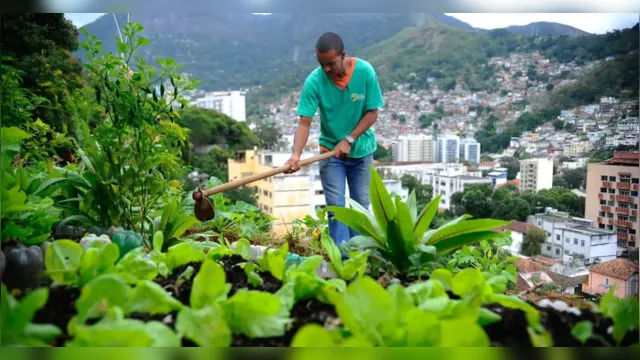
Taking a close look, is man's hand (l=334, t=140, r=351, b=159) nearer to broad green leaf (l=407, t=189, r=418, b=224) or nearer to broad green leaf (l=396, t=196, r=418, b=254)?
broad green leaf (l=407, t=189, r=418, b=224)

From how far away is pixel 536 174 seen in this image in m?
4.87

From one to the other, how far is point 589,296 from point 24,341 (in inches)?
55.3

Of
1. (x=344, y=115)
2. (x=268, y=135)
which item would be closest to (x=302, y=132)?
(x=344, y=115)

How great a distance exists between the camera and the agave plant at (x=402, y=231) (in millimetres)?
1434

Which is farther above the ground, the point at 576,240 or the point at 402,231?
the point at 402,231

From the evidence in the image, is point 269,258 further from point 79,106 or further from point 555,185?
point 555,185

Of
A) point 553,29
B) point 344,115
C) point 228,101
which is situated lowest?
point 344,115

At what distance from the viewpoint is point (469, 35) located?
6.55 metres

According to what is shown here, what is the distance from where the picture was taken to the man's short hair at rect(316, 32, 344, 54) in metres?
2.26

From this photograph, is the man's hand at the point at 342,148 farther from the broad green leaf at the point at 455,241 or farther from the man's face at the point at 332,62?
the broad green leaf at the point at 455,241

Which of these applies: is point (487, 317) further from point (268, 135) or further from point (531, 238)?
point (268, 135)

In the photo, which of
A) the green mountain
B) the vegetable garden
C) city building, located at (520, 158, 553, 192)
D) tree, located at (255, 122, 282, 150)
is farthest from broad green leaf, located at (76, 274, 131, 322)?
tree, located at (255, 122, 282, 150)

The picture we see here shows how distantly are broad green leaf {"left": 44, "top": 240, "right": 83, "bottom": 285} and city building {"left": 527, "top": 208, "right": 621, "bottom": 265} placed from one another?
1130 millimetres

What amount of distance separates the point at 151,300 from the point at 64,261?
0.23 metres
